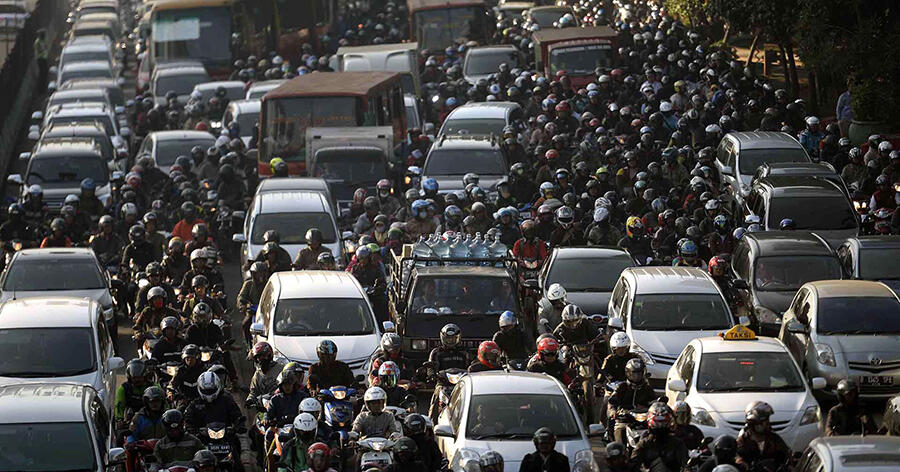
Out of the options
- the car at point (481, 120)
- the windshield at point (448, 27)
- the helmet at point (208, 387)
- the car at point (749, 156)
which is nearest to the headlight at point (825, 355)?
the helmet at point (208, 387)

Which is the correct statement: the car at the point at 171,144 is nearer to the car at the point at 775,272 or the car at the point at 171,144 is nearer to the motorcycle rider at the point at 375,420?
the car at the point at 775,272

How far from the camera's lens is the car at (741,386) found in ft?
56.2

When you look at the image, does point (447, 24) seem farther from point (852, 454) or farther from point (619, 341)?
point (852, 454)

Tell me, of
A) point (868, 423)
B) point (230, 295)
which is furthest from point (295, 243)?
point (868, 423)

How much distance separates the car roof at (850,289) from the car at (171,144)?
17.3m

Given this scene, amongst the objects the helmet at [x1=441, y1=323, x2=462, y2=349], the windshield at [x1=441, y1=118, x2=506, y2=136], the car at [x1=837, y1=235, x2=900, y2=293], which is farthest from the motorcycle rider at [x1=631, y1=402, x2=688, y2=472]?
the windshield at [x1=441, y1=118, x2=506, y2=136]

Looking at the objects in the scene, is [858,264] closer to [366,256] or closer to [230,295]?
[366,256]

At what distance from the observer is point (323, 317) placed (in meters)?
20.6

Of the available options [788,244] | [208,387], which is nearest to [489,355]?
[208,387]

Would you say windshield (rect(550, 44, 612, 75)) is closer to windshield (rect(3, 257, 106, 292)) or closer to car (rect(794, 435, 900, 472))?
windshield (rect(3, 257, 106, 292))

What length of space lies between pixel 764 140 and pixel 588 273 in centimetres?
840

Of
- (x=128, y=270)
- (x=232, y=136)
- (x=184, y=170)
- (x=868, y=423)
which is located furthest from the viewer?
(x=232, y=136)

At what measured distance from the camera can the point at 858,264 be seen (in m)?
23.0

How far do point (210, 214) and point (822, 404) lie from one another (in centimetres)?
1331
